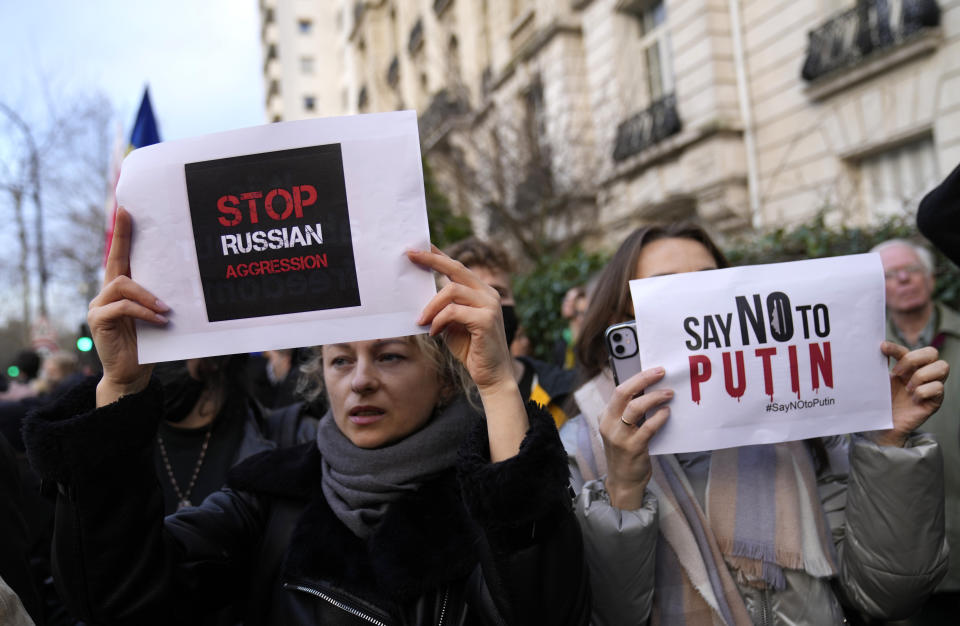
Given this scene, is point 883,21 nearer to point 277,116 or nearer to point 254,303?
point 254,303

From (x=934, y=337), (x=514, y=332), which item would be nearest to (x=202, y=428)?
(x=514, y=332)

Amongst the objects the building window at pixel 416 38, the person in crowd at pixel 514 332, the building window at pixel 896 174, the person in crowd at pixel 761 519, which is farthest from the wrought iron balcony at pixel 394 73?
the person in crowd at pixel 761 519

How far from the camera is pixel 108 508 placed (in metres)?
1.71

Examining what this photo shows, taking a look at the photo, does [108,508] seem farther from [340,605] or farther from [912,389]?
[912,389]

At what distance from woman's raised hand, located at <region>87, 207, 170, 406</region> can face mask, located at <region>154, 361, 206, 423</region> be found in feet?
4.09

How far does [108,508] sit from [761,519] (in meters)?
1.62

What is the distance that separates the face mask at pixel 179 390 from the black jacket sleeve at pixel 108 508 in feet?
3.98

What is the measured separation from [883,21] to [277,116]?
52292mm

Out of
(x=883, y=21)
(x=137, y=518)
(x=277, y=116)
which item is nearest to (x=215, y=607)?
(x=137, y=518)

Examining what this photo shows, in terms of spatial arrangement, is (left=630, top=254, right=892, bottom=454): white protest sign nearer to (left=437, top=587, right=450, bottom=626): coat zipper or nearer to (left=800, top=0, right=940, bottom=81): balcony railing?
(left=437, top=587, right=450, bottom=626): coat zipper

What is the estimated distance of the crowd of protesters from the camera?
1.65 metres

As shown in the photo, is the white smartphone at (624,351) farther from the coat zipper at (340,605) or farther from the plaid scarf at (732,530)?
the coat zipper at (340,605)

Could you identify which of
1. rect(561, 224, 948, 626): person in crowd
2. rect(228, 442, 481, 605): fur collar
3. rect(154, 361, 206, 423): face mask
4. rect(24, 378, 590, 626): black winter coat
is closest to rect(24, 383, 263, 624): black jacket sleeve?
rect(24, 378, 590, 626): black winter coat

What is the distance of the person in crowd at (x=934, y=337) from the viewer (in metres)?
3.03
